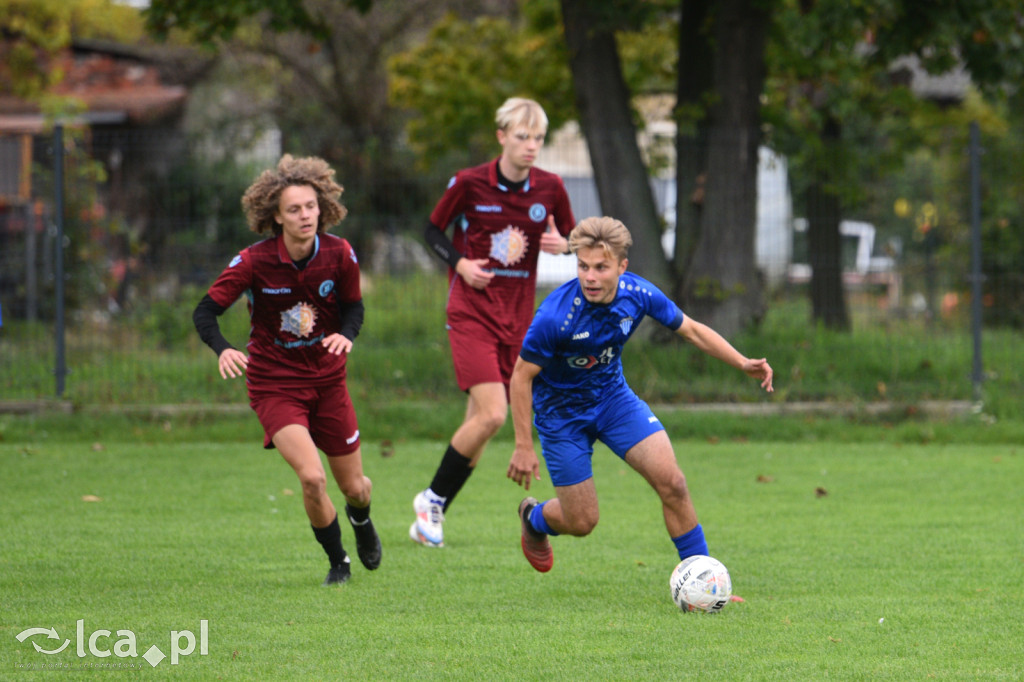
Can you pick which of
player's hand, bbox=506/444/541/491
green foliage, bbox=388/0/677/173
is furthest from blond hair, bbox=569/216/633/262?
green foliage, bbox=388/0/677/173

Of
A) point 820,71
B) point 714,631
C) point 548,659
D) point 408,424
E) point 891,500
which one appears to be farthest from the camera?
point 820,71

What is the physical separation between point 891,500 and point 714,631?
12.3 ft

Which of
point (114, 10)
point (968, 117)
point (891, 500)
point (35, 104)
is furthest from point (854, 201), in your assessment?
point (114, 10)

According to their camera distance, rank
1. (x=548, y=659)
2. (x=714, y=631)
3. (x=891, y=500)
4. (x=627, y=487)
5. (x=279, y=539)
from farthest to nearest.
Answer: (x=627, y=487) → (x=891, y=500) → (x=279, y=539) → (x=714, y=631) → (x=548, y=659)

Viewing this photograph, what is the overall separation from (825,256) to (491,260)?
223 inches

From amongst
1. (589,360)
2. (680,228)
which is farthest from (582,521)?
(680,228)

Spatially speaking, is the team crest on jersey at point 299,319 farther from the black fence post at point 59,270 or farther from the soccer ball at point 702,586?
the black fence post at point 59,270

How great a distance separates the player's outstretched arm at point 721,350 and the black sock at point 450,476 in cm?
209

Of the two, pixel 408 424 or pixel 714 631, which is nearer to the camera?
pixel 714 631

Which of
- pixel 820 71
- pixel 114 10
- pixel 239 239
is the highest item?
pixel 114 10

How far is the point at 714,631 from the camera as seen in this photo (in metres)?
5.23

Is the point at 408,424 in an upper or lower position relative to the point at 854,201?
lower

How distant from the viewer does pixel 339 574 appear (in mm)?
6191

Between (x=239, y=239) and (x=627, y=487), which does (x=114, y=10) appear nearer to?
(x=239, y=239)
